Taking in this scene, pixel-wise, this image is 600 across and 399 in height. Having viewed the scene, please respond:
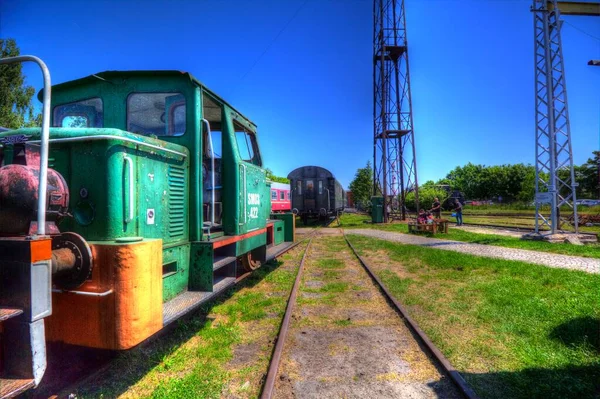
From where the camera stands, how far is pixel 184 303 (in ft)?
11.1

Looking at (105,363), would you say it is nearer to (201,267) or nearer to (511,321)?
(201,267)

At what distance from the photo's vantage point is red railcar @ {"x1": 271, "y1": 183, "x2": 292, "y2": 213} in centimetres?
2243

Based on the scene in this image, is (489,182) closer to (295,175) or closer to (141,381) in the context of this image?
(295,175)

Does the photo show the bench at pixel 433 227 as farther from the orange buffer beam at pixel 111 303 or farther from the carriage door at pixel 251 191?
the orange buffer beam at pixel 111 303

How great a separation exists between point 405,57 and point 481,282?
17989 mm

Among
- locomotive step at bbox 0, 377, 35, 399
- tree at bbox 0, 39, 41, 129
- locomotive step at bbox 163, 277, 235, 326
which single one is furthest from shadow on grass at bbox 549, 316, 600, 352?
tree at bbox 0, 39, 41, 129

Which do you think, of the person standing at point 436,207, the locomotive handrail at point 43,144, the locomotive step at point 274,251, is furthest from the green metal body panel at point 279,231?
the person standing at point 436,207

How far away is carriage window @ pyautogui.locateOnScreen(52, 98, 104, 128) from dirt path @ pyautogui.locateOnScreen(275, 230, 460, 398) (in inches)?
133

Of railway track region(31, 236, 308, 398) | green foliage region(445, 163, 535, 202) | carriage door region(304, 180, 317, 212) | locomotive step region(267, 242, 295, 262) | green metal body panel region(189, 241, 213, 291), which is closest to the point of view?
railway track region(31, 236, 308, 398)

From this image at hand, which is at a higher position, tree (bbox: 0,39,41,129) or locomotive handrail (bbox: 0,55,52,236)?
tree (bbox: 0,39,41,129)

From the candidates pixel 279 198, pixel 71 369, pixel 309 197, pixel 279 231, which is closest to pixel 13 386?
pixel 71 369

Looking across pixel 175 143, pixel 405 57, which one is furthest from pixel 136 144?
pixel 405 57

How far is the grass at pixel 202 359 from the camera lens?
9.19ft

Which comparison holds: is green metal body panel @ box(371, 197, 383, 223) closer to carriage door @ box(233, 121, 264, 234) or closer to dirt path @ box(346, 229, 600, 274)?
dirt path @ box(346, 229, 600, 274)
